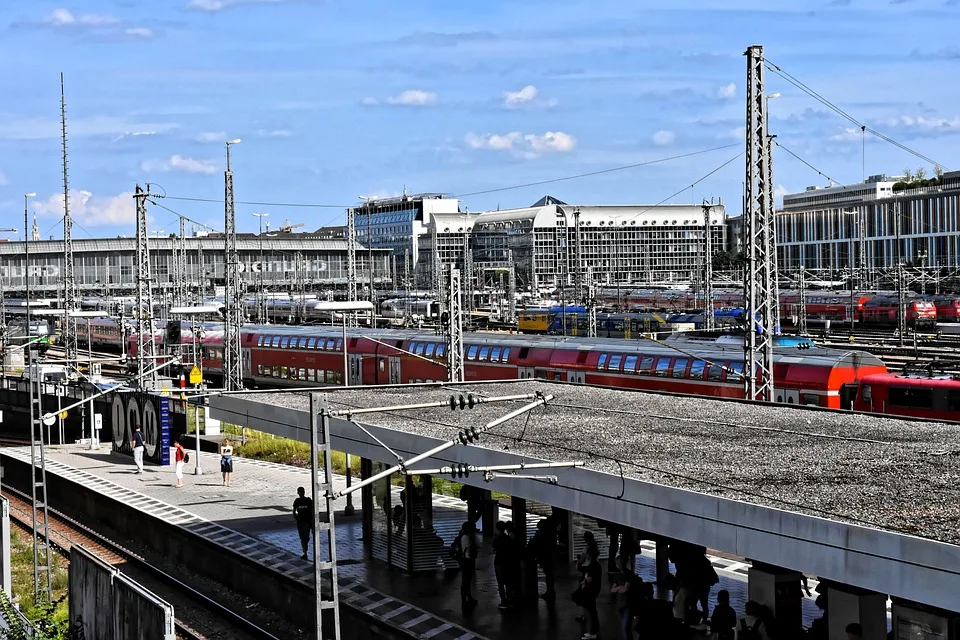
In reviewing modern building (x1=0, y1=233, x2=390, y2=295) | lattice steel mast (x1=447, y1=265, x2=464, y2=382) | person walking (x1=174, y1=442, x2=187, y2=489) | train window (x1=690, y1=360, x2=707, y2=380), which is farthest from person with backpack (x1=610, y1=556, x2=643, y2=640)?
modern building (x1=0, y1=233, x2=390, y2=295)

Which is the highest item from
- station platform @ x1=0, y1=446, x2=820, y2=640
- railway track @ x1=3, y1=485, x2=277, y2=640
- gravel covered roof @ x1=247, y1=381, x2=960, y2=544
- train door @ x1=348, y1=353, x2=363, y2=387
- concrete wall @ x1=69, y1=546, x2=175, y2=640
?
gravel covered roof @ x1=247, y1=381, x2=960, y2=544

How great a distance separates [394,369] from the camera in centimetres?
5562

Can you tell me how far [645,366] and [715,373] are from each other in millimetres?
3599

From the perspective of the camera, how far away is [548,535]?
75.5ft

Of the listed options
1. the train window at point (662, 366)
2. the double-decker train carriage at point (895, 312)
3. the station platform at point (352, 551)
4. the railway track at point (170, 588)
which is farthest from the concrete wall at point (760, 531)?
the double-decker train carriage at point (895, 312)

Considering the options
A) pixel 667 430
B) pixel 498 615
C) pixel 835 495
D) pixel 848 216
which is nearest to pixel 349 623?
pixel 498 615

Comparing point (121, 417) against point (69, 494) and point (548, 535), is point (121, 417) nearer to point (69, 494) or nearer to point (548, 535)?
point (69, 494)

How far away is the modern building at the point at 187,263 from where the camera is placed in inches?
5527

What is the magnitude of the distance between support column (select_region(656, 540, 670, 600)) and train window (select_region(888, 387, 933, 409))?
530 inches

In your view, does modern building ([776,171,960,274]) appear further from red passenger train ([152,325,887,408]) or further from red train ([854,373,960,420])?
red train ([854,373,960,420])

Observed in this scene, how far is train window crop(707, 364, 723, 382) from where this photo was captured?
37656 mm

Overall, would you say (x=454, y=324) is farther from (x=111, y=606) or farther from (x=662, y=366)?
(x=111, y=606)

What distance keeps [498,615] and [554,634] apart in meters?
1.57

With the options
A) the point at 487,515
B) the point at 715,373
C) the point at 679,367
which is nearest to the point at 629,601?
the point at 487,515
